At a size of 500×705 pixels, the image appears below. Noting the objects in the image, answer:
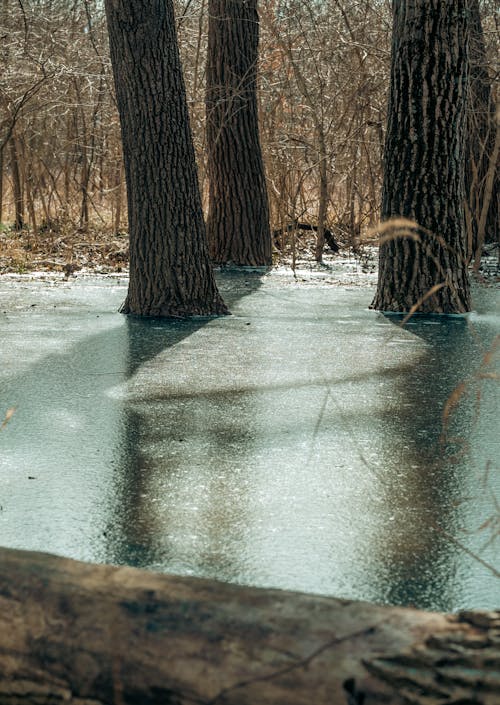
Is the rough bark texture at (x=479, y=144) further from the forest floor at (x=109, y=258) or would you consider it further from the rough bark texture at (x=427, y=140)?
the rough bark texture at (x=427, y=140)

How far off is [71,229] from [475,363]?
36.3 feet

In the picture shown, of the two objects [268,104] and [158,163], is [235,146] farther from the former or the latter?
[158,163]

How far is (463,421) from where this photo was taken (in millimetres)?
5391

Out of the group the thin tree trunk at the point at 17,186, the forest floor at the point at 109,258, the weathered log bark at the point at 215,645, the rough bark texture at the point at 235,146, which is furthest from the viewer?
the thin tree trunk at the point at 17,186

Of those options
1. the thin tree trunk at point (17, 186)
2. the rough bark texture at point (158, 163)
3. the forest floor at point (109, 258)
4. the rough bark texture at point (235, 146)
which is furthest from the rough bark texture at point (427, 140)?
the thin tree trunk at point (17, 186)

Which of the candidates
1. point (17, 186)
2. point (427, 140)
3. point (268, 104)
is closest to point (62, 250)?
point (17, 186)

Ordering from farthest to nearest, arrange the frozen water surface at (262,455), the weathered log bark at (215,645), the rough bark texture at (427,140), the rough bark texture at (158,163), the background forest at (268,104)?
the background forest at (268,104), the rough bark texture at (427,140), the rough bark texture at (158,163), the frozen water surface at (262,455), the weathered log bark at (215,645)

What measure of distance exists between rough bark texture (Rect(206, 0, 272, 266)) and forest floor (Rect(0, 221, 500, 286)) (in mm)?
589

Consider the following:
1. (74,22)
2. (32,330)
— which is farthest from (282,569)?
(74,22)

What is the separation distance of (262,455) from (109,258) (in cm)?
1010

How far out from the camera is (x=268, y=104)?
51.1 ft

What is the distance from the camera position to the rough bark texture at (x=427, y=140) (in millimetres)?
8969

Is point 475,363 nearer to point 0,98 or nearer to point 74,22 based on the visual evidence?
point 0,98

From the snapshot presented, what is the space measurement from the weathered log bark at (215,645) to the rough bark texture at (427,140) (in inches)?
275
